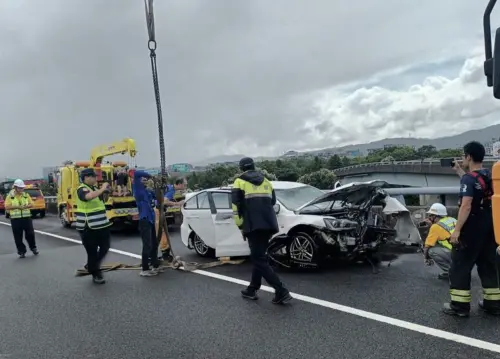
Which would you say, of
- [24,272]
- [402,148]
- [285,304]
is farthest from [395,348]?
[402,148]

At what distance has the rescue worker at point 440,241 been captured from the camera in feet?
20.9

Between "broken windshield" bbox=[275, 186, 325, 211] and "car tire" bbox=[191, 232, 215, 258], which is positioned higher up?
"broken windshield" bbox=[275, 186, 325, 211]

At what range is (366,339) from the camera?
4426 mm

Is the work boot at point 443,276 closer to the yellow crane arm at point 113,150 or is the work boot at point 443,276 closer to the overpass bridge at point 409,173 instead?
the yellow crane arm at point 113,150

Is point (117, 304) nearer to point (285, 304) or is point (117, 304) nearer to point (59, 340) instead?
point (59, 340)

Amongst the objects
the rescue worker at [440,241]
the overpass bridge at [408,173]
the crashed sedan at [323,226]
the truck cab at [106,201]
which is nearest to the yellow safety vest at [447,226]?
the rescue worker at [440,241]

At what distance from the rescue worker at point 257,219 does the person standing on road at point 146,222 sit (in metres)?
2.52

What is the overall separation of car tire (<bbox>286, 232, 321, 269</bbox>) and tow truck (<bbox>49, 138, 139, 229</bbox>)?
839cm

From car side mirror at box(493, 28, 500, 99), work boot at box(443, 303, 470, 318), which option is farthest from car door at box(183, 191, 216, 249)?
car side mirror at box(493, 28, 500, 99)

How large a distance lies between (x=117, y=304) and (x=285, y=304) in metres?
2.20

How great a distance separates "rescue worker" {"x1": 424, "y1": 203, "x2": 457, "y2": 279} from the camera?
6371mm

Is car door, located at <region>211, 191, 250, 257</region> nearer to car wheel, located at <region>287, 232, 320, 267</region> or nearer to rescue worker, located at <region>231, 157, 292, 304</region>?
car wheel, located at <region>287, 232, 320, 267</region>

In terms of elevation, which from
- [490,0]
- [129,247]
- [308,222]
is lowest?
[129,247]

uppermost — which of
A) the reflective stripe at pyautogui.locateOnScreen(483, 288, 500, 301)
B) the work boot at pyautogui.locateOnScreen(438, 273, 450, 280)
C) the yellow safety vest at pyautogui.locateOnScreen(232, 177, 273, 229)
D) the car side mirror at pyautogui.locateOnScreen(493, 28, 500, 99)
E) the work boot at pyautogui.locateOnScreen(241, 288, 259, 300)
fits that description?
the car side mirror at pyautogui.locateOnScreen(493, 28, 500, 99)
